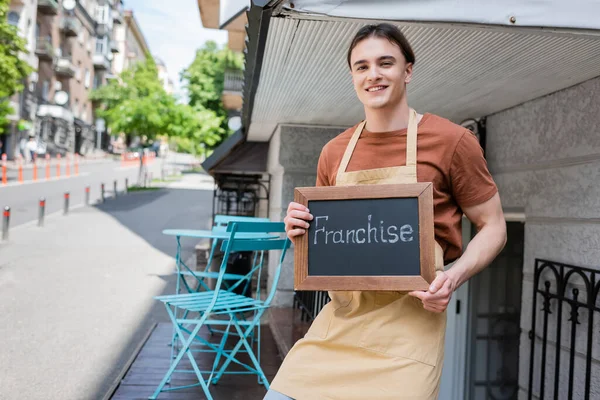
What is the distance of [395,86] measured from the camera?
1.76 m

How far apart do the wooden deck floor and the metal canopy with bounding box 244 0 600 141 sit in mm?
2188

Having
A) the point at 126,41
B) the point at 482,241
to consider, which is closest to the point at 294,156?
the point at 482,241

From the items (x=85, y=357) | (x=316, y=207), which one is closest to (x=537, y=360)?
(x=316, y=207)

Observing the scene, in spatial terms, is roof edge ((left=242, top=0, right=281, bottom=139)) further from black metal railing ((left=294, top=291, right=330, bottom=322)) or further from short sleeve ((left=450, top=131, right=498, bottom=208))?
black metal railing ((left=294, top=291, right=330, bottom=322))

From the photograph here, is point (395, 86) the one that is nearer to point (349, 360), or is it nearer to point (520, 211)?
point (349, 360)

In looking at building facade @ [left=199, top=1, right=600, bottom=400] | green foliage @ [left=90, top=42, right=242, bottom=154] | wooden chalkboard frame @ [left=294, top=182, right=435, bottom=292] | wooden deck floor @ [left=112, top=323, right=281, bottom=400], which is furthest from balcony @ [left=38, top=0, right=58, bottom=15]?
wooden chalkboard frame @ [left=294, top=182, right=435, bottom=292]

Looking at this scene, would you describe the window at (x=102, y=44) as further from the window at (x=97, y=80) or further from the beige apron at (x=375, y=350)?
the beige apron at (x=375, y=350)

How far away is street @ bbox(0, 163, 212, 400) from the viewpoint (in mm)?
4781

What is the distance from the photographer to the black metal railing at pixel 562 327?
10.2ft

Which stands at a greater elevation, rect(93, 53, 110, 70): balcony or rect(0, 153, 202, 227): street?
rect(93, 53, 110, 70): balcony

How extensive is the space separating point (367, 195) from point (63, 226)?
47.6 feet

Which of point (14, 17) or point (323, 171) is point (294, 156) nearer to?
point (323, 171)

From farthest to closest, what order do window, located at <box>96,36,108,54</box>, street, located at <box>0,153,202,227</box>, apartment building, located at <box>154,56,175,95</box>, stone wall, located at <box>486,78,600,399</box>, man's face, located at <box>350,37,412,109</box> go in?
apartment building, located at <box>154,56,175,95</box>, window, located at <box>96,36,108,54</box>, street, located at <box>0,153,202,227</box>, stone wall, located at <box>486,78,600,399</box>, man's face, located at <box>350,37,412,109</box>

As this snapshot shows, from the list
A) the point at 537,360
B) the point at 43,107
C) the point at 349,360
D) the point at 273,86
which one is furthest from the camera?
the point at 43,107
